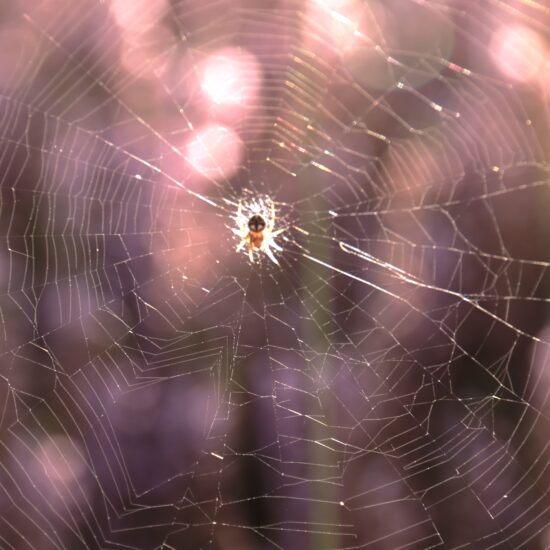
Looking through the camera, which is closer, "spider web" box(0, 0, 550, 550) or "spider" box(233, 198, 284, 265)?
"spider web" box(0, 0, 550, 550)

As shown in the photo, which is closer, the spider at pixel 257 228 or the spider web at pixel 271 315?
the spider web at pixel 271 315

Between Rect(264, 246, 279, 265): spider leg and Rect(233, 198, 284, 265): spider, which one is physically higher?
Rect(233, 198, 284, 265): spider

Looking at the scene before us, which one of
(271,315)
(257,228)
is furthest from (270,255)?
(271,315)

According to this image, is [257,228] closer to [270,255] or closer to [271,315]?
[270,255]

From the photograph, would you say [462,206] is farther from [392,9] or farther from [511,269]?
[392,9]
